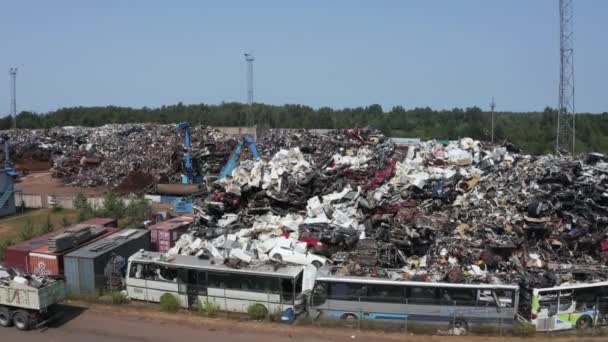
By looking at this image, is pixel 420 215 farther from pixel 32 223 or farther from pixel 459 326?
pixel 32 223

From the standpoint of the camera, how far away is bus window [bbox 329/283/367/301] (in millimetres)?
14109

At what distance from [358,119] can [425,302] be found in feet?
279

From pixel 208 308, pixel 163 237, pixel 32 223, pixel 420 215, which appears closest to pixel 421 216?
pixel 420 215

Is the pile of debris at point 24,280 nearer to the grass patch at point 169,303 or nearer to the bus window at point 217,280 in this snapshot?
the grass patch at point 169,303

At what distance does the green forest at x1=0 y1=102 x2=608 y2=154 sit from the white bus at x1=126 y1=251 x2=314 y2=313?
55403mm

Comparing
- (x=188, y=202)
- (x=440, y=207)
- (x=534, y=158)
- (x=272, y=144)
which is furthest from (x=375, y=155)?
(x=272, y=144)

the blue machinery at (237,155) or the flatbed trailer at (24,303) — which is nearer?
the flatbed trailer at (24,303)

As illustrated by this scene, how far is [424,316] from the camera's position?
1391 cm

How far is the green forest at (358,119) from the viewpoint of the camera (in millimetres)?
76750

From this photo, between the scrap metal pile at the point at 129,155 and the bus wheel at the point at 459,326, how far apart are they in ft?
86.3

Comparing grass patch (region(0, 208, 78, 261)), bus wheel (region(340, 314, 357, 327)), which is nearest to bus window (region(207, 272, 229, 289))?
bus wheel (region(340, 314, 357, 327))

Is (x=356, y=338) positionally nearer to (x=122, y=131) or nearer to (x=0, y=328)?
(x=0, y=328)

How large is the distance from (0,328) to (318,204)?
11.7 meters

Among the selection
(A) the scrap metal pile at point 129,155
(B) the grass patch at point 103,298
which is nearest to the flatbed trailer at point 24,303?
(B) the grass patch at point 103,298
